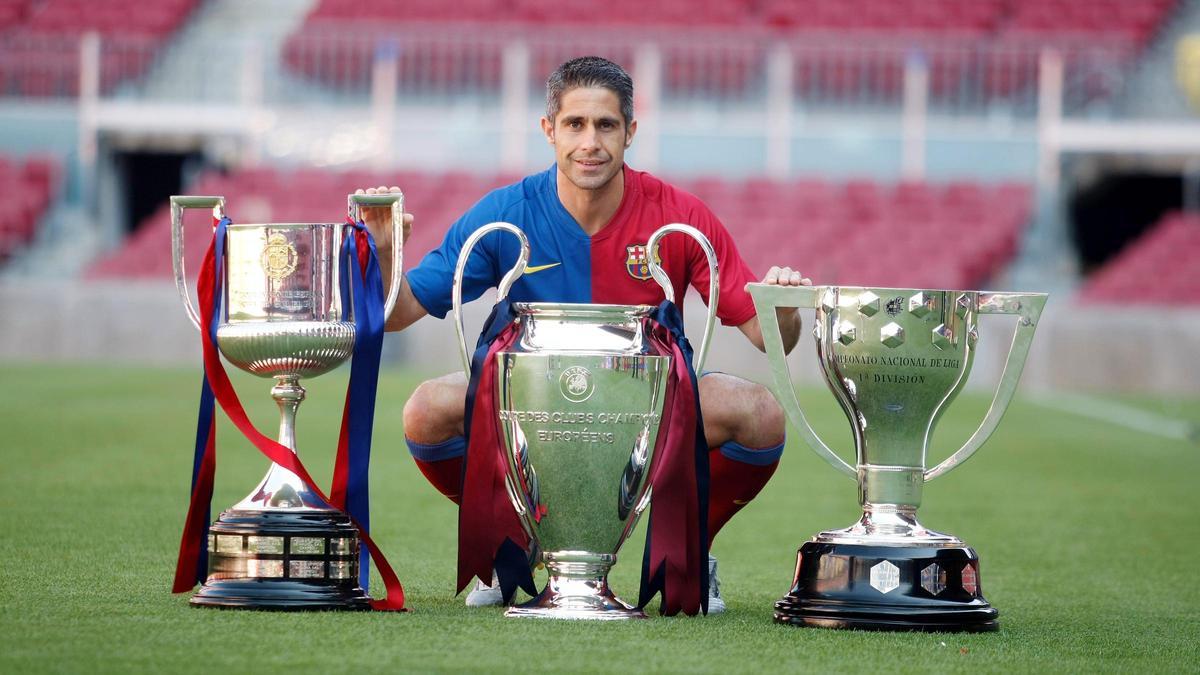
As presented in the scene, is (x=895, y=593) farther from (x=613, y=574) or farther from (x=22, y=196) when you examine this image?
(x=22, y=196)

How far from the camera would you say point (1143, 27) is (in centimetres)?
1697

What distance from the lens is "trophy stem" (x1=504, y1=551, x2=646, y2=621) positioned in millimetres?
3291

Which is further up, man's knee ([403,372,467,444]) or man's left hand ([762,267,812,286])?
man's left hand ([762,267,812,286])

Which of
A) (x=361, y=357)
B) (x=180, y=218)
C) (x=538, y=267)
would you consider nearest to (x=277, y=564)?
(x=361, y=357)

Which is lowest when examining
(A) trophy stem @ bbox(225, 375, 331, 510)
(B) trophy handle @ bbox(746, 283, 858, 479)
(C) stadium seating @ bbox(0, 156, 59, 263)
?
(A) trophy stem @ bbox(225, 375, 331, 510)

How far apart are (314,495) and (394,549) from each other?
1.25m

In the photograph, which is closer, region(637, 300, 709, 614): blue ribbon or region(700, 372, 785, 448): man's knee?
region(637, 300, 709, 614): blue ribbon

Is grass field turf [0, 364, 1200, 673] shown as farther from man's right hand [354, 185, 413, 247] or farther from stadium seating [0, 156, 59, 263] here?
stadium seating [0, 156, 59, 263]

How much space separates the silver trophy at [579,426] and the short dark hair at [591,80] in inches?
13.4

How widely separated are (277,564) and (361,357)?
420 mm

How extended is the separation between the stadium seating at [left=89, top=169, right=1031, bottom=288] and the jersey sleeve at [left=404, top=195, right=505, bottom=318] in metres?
10.2

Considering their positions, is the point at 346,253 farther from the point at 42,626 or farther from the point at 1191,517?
the point at 1191,517

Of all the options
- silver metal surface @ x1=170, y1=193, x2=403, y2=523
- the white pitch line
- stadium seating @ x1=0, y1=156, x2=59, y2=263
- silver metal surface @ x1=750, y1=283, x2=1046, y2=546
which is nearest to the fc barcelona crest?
silver metal surface @ x1=750, y1=283, x2=1046, y2=546

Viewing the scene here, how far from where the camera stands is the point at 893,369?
3.32 meters
